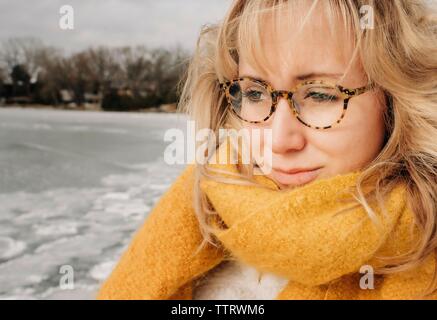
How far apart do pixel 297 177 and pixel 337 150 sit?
0.11 m

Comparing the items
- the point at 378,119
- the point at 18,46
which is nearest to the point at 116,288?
the point at 378,119

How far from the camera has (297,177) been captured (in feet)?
3.65

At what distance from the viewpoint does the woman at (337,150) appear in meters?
1.03

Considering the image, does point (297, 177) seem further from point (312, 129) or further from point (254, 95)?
point (254, 95)

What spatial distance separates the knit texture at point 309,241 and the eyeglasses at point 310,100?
0.14 meters

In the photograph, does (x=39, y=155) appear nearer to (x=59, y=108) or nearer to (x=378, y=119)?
(x=378, y=119)

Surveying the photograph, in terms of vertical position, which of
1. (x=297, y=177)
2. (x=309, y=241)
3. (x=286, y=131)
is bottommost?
(x=309, y=241)

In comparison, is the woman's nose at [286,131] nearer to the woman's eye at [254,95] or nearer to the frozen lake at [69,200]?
the woman's eye at [254,95]

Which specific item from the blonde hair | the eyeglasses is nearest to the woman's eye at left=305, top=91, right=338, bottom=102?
the eyeglasses

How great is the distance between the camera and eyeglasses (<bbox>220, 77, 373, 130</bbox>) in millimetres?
1061

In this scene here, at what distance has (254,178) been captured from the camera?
122 centimetres

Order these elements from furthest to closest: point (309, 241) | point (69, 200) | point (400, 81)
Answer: point (69, 200) → point (400, 81) → point (309, 241)

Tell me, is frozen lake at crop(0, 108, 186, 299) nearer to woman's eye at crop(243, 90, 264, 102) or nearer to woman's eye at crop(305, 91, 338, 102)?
woman's eye at crop(243, 90, 264, 102)

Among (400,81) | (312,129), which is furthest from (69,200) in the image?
(400,81)
